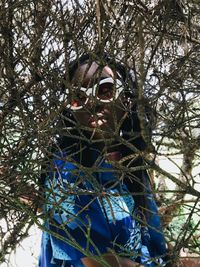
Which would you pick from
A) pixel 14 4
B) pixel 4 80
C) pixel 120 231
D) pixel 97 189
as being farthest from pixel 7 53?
pixel 120 231

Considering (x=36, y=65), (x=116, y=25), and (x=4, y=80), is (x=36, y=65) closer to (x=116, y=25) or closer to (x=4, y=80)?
(x=4, y=80)

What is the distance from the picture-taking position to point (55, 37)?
4.19 feet

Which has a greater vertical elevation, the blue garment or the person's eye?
the person's eye

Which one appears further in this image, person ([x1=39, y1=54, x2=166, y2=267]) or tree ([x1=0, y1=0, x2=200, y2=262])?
person ([x1=39, y1=54, x2=166, y2=267])

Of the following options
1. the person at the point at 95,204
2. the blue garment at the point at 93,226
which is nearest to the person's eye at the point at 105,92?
the person at the point at 95,204

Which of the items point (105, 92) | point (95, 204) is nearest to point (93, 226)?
point (95, 204)

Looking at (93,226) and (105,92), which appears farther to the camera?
(93,226)

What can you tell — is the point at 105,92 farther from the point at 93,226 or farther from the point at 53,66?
the point at 93,226

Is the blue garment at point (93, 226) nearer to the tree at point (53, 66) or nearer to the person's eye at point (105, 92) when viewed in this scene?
the tree at point (53, 66)

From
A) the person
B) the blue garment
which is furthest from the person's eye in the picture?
the blue garment

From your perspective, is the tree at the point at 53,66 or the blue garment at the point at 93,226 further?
the blue garment at the point at 93,226

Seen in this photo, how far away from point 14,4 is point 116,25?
0.23 metres

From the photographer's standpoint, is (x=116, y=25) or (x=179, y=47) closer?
(x=116, y=25)

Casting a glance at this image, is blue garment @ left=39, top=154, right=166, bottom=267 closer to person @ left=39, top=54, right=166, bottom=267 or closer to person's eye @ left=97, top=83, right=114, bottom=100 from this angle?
person @ left=39, top=54, right=166, bottom=267
